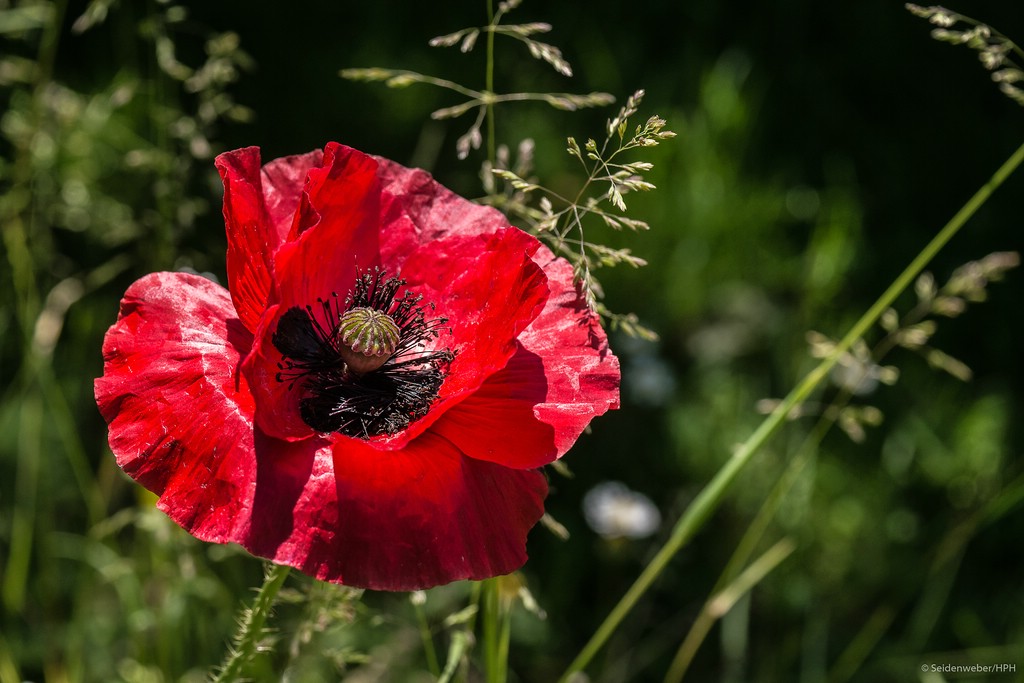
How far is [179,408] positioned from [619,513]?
147 centimetres

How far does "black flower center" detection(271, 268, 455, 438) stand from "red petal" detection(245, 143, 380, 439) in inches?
0.7

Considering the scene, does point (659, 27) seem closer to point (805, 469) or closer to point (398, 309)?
point (805, 469)

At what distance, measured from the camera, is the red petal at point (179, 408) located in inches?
43.0

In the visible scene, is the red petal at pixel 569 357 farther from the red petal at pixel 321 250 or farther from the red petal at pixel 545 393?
the red petal at pixel 321 250

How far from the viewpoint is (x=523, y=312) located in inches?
46.7

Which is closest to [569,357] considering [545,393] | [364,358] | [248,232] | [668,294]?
[545,393]

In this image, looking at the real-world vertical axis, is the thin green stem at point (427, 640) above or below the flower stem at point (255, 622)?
below

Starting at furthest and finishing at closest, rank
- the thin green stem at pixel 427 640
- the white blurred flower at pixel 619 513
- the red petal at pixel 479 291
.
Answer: the white blurred flower at pixel 619 513 → the thin green stem at pixel 427 640 → the red petal at pixel 479 291

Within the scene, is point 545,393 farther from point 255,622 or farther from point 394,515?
point 255,622

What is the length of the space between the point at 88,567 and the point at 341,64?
159 centimetres

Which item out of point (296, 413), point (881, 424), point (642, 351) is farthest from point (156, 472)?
point (881, 424)

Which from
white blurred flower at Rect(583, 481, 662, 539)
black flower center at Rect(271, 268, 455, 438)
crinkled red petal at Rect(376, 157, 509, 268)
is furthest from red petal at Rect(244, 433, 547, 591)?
white blurred flower at Rect(583, 481, 662, 539)

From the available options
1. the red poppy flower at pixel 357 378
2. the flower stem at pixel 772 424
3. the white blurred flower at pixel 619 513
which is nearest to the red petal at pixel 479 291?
the red poppy flower at pixel 357 378

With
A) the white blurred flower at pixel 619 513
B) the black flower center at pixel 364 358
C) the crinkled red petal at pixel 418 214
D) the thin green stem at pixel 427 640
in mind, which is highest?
the crinkled red petal at pixel 418 214
